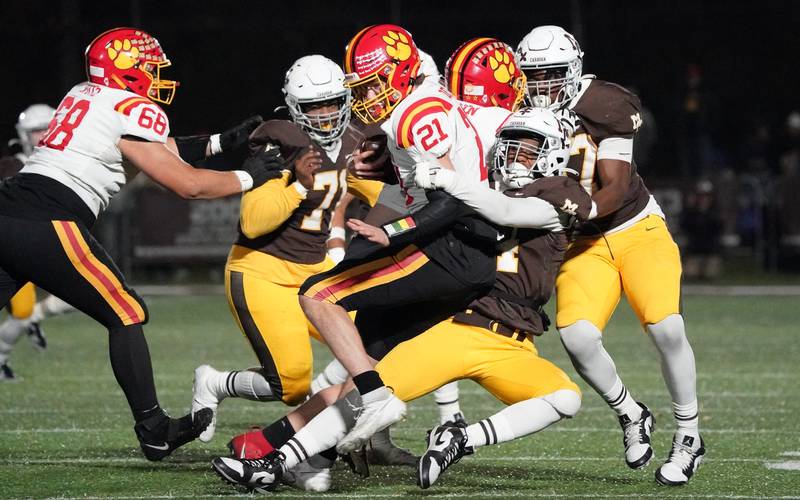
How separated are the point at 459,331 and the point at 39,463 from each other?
6.33 feet

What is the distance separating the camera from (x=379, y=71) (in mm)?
5105

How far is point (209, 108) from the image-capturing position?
57.0ft

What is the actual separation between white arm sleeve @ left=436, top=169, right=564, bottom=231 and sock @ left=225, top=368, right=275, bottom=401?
1504 mm

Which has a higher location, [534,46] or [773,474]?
[534,46]

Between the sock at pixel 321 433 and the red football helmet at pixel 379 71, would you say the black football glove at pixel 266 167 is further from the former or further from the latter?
the sock at pixel 321 433

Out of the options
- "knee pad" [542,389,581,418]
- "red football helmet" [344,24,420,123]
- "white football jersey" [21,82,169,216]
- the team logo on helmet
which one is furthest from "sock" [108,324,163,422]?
"knee pad" [542,389,581,418]

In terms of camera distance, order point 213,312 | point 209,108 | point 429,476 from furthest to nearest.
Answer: point 209,108
point 213,312
point 429,476

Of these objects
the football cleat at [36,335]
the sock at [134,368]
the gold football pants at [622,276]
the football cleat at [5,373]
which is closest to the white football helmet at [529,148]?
the gold football pants at [622,276]

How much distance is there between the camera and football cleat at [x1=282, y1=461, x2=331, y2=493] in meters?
5.03

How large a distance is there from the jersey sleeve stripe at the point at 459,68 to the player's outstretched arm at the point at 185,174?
0.74 metres

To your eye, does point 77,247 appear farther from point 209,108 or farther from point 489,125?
point 209,108

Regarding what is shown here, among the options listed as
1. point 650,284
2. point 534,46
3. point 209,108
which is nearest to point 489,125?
point 534,46

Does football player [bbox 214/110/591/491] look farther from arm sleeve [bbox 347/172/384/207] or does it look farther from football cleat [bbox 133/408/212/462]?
arm sleeve [bbox 347/172/384/207]

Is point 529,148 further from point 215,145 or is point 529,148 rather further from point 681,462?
point 215,145
